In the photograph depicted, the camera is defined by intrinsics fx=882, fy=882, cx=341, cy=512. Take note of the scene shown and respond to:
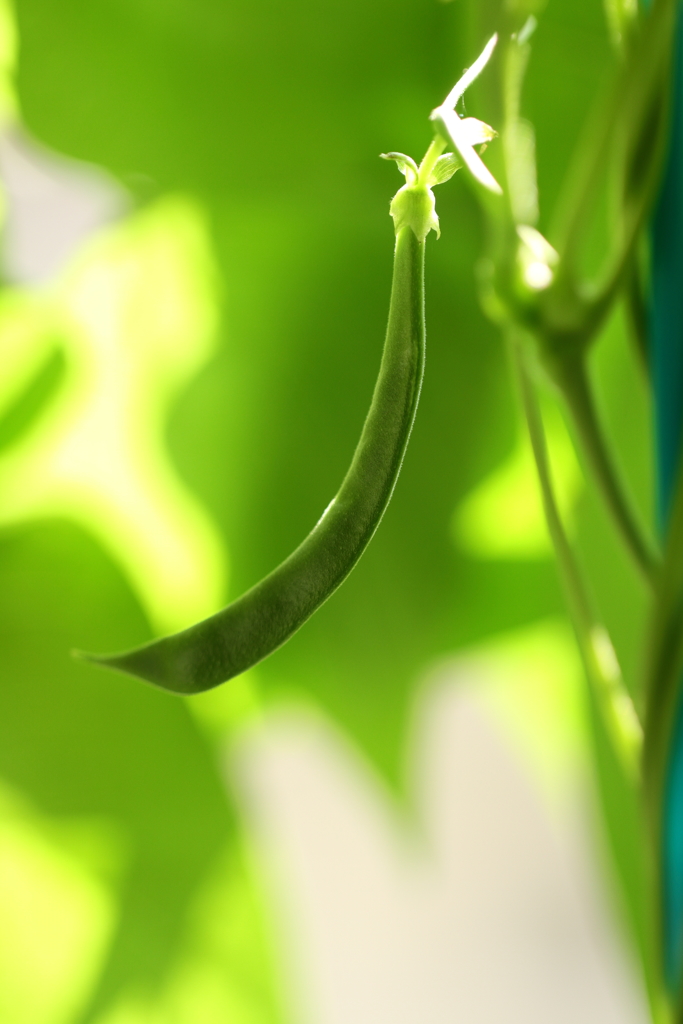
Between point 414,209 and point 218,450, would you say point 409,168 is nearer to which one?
point 414,209

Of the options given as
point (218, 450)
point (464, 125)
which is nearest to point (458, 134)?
point (464, 125)

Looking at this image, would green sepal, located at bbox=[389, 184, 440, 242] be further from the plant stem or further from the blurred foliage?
the blurred foliage

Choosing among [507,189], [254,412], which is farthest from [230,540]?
[507,189]

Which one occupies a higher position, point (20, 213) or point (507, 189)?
point (20, 213)

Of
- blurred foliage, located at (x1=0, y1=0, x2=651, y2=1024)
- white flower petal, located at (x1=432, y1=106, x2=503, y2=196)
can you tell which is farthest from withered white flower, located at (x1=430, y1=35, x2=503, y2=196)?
blurred foliage, located at (x1=0, y1=0, x2=651, y2=1024)

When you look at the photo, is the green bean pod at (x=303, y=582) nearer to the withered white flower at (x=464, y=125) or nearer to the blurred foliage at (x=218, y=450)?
the withered white flower at (x=464, y=125)

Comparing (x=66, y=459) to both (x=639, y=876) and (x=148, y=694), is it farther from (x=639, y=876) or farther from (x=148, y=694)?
(x=639, y=876)

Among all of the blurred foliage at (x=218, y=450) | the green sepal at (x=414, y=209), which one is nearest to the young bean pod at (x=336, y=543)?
the green sepal at (x=414, y=209)
